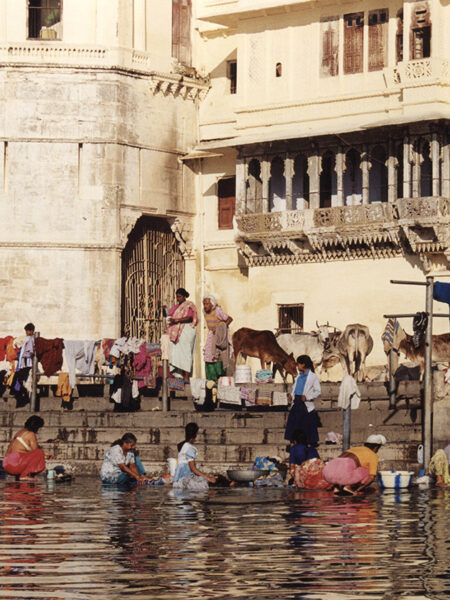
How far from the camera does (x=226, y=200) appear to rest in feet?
128

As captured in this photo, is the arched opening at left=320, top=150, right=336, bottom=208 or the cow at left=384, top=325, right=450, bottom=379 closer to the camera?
the cow at left=384, top=325, right=450, bottom=379

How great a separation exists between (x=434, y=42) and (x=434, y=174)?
102 inches

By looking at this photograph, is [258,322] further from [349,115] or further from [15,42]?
[15,42]

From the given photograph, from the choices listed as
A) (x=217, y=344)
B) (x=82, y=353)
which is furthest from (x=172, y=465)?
(x=82, y=353)

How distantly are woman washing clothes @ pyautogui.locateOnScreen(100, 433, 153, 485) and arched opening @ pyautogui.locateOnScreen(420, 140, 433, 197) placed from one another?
1386 cm

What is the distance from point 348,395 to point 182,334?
5.89 metres

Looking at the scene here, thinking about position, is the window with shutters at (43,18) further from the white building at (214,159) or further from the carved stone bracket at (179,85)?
the carved stone bracket at (179,85)

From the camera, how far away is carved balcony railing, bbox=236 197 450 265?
3362cm

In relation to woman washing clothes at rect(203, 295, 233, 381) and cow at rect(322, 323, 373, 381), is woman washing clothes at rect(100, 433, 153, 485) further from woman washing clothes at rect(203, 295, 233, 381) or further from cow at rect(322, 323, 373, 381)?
cow at rect(322, 323, 373, 381)

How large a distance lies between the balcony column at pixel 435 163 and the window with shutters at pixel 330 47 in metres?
3.18

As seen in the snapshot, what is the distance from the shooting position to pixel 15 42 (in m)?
36.9

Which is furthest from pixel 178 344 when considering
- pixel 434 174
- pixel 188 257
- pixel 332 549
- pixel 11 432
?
pixel 332 549

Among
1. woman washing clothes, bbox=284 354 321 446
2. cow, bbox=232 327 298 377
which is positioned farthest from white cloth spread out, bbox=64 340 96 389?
woman washing clothes, bbox=284 354 321 446

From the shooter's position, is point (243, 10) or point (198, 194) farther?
point (198, 194)
